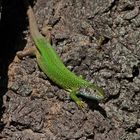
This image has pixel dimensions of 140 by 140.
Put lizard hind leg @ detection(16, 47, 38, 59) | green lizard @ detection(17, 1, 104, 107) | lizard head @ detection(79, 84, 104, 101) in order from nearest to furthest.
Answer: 1. lizard head @ detection(79, 84, 104, 101)
2. green lizard @ detection(17, 1, 104, 107)
3. lizard hind leg @ detection(16, 47, 38, 59)

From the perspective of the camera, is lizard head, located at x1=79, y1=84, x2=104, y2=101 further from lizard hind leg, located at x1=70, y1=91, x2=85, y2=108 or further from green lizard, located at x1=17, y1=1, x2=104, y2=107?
lizard hind leg, located at x1=70, y1=91, x2=85, y2=108

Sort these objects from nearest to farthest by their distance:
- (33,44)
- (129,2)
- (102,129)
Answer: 1. (102,129)
2. (129,2)
3. (33,44)

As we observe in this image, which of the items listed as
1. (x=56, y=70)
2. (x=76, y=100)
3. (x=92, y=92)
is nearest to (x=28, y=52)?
(x=56, y=70)

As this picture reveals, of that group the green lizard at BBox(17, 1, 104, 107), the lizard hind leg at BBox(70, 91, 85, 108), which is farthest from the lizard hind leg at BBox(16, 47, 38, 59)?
the lizard hind leg at BBox(70, 91, 85, 108)

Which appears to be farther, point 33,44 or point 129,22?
point 33,44

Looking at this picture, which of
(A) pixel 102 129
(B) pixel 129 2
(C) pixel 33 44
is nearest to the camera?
(A) pixel 102 129

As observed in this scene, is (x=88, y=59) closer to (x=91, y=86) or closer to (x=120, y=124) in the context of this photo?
(x=91, y=86)

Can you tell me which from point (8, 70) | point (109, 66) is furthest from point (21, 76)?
point (109, 66)

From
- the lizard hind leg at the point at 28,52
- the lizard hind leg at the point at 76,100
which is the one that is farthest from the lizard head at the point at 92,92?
the lizard hind leg at the point at 28,52
